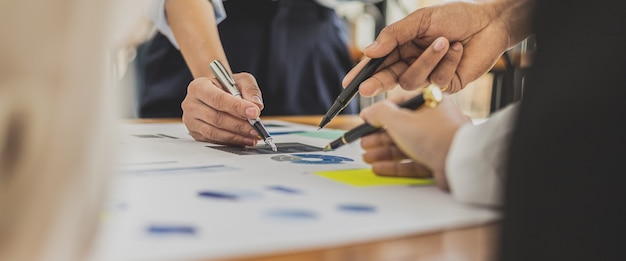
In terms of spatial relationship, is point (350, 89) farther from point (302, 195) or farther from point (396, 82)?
point (302, 195)

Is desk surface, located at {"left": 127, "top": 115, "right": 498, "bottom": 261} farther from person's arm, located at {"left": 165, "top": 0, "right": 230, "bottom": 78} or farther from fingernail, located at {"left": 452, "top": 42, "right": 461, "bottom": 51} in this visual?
person's arm, located at {"left": 165, "top": 0, "right": 230, "bottom": 78}

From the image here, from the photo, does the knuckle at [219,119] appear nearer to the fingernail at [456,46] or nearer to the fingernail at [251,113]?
the fingernail at [251,113]

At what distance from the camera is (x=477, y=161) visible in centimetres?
34

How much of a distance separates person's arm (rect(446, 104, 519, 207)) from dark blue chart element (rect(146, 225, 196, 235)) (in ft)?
0.52

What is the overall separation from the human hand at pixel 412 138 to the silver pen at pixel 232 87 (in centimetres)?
15

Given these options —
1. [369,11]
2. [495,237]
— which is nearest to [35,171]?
[495,237]

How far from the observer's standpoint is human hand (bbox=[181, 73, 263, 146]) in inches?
24.4

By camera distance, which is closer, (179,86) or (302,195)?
(302,195)

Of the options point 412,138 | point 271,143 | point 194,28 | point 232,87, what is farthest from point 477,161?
point 194,28

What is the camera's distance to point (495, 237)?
0.20 m

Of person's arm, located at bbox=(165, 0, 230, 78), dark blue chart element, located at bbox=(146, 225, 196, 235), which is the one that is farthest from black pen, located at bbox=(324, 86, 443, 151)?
person's arm, located at bbox=(165, 0, 230, 78)

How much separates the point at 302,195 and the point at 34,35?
0.67 feet

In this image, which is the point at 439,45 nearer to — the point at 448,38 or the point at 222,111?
the point at 448,38

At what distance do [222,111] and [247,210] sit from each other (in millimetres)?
360
